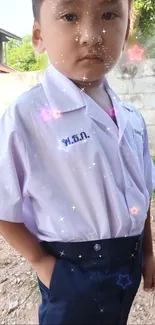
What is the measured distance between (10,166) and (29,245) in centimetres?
12

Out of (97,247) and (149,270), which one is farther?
(149,270)

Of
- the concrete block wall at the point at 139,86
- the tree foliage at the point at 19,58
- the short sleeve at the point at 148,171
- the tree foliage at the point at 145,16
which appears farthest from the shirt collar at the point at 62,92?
the concrete block wall at the point at 139,86

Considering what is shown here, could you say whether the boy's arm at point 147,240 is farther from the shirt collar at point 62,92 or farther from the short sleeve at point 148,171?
the shirt collar at point 62,92

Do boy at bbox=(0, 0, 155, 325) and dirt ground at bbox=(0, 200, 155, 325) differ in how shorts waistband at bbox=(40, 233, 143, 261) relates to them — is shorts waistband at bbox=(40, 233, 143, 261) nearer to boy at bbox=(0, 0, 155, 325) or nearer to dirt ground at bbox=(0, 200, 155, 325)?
boy at bbox=(0, 0, 155, 325)

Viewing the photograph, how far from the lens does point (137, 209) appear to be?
0.59 metres

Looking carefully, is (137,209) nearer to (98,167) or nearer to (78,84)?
(98,167)

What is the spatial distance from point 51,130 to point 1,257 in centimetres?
79

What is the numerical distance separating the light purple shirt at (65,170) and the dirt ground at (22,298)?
0.55 m

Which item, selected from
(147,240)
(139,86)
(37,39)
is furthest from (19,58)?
(147,240)

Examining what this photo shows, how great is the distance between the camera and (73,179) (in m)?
0.57

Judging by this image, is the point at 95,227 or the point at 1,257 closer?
the point at 95,227

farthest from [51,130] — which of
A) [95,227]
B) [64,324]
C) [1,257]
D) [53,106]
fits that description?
[1,257]

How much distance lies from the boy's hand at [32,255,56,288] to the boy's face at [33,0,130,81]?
0.84ft

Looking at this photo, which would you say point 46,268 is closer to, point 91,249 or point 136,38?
point 91,249
